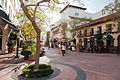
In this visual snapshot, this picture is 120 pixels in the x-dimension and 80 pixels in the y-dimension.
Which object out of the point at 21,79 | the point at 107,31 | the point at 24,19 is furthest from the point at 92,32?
the point at 21,79

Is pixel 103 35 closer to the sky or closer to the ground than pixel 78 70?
closer to the sky

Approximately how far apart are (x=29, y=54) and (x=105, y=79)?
7.01 m

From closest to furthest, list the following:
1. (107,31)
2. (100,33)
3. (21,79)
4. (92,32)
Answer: (21,79) < (107,31) < (100,33) < (92,32)

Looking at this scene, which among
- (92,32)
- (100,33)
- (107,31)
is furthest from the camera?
(92,32)

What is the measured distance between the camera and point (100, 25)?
850 inches

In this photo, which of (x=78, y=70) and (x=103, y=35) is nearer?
(x=78, y=70)

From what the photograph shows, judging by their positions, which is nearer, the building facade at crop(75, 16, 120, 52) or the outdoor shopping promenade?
the outdoor shopping promenade

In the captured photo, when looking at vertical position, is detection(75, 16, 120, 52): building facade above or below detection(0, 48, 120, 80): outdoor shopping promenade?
above

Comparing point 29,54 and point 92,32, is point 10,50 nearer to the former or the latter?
point 29,54

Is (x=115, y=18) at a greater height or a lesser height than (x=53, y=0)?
greater

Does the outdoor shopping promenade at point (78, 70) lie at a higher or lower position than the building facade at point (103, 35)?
lower

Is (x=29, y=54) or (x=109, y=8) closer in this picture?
(x=29, y=54)

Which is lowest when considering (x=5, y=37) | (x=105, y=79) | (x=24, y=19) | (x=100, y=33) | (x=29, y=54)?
(x=105, y=79)

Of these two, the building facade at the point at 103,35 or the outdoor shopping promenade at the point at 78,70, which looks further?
the building facade at the point at 103,35
